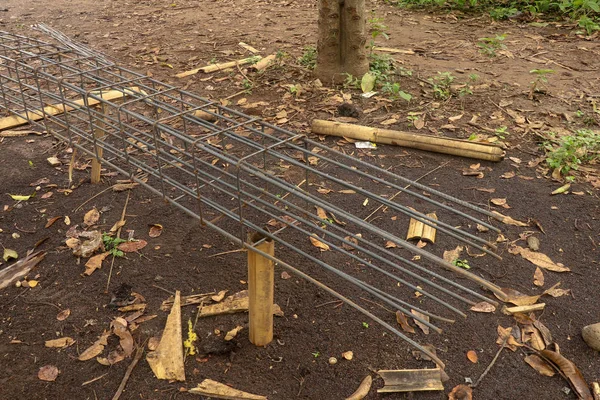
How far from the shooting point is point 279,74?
5551 mm

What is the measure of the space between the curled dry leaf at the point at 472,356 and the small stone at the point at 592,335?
0.56 meters

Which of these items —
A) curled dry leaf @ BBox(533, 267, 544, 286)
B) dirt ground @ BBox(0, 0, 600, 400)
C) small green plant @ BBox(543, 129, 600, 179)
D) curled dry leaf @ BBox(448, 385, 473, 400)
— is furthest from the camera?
small green plant @ BBox(543, 129, 600, 179)

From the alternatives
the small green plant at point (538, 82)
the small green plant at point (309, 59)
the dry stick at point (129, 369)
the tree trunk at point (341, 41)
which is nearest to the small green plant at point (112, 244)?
the dry stick at point (129, 369)

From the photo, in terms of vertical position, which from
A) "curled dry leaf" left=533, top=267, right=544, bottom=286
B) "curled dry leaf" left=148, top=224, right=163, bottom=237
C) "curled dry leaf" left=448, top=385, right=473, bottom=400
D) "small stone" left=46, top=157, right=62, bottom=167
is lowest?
"curled dry leaf" left=448, top=385, right=473, bottom=400

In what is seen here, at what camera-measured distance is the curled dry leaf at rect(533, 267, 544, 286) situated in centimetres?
274

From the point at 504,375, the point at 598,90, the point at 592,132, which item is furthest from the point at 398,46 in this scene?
the point at 504,375

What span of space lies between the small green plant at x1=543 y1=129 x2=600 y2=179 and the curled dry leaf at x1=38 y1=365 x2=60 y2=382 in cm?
351

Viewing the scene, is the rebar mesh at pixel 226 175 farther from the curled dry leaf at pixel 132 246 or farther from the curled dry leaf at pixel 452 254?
the curled dry leaf at pixel 132 246

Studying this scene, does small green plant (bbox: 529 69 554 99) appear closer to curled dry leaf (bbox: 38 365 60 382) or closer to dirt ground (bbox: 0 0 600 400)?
dirt ground (bbox: 0 0 600 400)

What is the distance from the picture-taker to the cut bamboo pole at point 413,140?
12.4 ft

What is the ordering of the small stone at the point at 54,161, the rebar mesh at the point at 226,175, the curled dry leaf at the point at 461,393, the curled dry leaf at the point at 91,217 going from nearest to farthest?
1. the curled dry leaf at the point at 461,393
2. the rebar mesh at the point at 226,175
3. the curled dry leaf at the point at 91,217
4. the small stone at the point at 54,161

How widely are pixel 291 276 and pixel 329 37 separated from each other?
9.93 feet

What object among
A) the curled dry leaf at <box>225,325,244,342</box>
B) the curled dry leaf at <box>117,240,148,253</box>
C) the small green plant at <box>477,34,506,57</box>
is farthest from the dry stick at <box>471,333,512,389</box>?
the small green plant at <box>477,34,506,57</box>

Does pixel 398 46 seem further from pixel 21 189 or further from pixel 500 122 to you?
pixel 21 189
